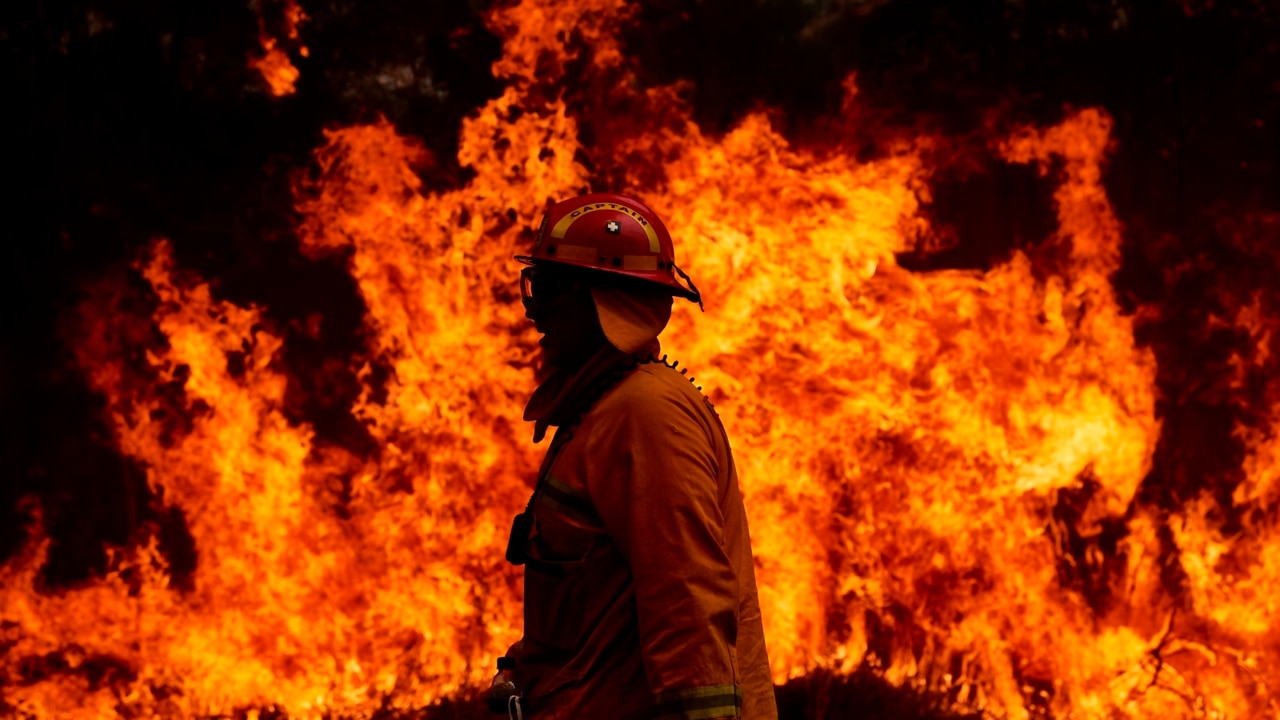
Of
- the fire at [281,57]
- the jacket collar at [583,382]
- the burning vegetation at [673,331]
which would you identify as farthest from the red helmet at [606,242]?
the fire at [281,57]

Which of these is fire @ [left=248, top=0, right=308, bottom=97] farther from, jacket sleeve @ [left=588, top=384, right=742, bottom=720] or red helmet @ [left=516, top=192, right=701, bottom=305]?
jacket sleeve @ [left=588, top=384, right=742, bottom=720]

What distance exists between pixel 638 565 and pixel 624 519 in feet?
0.35

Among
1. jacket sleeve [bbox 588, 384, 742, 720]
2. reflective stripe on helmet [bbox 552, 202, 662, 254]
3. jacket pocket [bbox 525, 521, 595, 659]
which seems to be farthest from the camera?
reflective stripe on helmet [bbox 552, 202, 662, 254]

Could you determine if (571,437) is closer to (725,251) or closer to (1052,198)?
(725,251)

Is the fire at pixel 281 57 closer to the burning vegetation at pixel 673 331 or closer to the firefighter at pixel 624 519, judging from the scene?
the burning vegetation at pixel 673 331

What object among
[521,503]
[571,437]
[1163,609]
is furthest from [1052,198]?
[571,437]

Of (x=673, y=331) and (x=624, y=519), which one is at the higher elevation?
(x=673, y=331)

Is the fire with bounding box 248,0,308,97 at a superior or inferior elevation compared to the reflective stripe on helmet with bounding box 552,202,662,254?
superior

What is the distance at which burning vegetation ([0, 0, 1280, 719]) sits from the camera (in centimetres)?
615

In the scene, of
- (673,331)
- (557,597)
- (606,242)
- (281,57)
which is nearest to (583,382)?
(606,242)

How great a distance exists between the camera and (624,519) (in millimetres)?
2129

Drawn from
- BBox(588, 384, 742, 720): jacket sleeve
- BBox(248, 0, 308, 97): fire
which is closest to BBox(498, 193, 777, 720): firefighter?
BBox(588, 384, 742, 720): jacket sleeve

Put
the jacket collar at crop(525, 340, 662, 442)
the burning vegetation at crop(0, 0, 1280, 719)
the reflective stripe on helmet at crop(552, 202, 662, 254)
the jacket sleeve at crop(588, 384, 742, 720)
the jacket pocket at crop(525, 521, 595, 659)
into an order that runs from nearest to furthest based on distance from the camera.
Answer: the jacket sleeve at crop(588, 384, 742, 720) → the jacket pocket at crop(525, 521, 595, 659) → the jacket collar at crop(525, 340, 662, 442) → the reflective stripe on helmet at crop(552, 202, 662, 254) → the burning vegetation at crop(0, 0, 1280, 719)

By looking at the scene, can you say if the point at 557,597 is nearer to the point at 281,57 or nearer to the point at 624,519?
the point at 624,519
